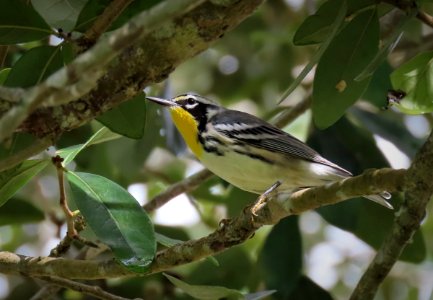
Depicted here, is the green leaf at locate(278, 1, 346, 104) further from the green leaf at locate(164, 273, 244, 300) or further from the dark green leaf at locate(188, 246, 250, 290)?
the dark green leaf at locate(188, 246, 250, 290)

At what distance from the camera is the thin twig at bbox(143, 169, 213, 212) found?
388 centimetres

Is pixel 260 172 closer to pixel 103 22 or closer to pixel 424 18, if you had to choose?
pixel 424 18

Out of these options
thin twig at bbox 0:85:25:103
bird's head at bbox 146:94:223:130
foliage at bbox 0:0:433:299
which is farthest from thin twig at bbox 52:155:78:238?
bird's head at bbox 146:94:223:130

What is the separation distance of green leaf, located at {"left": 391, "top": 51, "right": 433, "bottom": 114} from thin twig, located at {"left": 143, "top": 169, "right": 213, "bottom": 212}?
4.93ft

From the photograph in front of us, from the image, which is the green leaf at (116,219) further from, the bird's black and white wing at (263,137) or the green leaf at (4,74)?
the bird's black and white wing at (263,137)

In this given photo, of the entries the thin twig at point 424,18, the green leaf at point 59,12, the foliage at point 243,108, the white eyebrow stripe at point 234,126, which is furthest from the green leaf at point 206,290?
the white eyebrow stripe at point 234,126

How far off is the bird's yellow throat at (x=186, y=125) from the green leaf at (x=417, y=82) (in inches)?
61.9

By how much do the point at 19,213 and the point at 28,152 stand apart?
161 cm

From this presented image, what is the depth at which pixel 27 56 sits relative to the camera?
2.40 metres

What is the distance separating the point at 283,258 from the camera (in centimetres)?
→ 381

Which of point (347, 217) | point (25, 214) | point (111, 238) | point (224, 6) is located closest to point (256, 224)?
point (111, 238)

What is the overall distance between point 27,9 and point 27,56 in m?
0.14

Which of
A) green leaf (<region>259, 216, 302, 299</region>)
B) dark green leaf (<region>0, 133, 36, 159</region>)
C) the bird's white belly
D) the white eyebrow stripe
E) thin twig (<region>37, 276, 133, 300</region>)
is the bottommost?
green leaf (<region>259, 216, 302, 299</region>)

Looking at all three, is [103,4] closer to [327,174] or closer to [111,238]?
[111,238]
